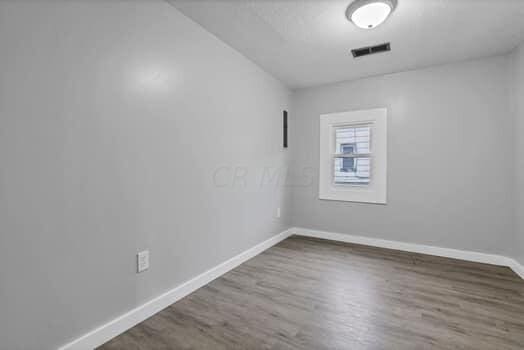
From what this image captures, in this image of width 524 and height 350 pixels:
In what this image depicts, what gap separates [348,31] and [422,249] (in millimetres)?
2663

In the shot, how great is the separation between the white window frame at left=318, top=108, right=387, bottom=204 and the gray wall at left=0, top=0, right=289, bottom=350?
1.80m

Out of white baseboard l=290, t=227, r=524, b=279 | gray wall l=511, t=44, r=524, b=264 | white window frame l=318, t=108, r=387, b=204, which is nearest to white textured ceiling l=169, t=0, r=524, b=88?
gray wall l=511, t=44, r=524, b=264

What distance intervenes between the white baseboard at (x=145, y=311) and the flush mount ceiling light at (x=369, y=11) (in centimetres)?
244

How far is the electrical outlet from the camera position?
1703 millimetres

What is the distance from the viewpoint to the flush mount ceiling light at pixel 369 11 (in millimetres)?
1776

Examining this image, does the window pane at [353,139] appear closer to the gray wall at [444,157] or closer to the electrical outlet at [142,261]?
the gray wall at [444,157]

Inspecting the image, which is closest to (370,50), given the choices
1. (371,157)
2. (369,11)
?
(369,11)

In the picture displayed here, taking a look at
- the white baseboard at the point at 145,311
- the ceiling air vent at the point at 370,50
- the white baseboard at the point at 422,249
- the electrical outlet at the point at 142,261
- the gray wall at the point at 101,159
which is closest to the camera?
the gray wall at the point at 101,159

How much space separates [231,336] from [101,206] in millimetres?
1124

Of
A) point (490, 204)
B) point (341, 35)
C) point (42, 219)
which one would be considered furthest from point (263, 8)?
point (490, 204)

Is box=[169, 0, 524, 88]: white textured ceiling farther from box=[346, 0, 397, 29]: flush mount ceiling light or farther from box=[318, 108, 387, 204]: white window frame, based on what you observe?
box=[318, 108, 387, 204]: white window frame

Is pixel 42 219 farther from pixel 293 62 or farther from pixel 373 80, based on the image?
pixel 373 80

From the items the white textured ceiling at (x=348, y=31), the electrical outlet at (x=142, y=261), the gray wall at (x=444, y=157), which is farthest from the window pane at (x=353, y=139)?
the electrical outlet at (x=142, y=261)

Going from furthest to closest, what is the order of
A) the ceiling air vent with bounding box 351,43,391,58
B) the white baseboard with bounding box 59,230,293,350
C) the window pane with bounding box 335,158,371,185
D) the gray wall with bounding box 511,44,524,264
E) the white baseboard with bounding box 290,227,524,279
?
the window pane with bounding box 335,158,371,185, the white baseboard with bounding box 290,227,524,279, the ceiling air vent with bounding box 351,43,391,58, the gray wall with bounding box 511,44,524,264, the white baseboard with bounding box 59,230,293,350
